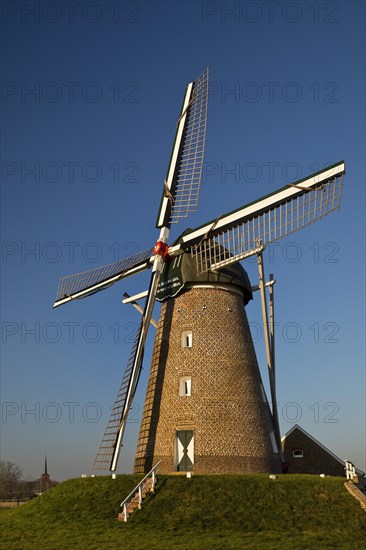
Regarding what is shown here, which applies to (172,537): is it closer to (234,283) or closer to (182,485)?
(182,485)

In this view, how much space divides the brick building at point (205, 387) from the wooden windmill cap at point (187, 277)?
0.14 feet

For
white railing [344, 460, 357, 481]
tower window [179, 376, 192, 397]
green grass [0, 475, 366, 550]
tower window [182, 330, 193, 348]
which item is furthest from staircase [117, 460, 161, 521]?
white railing [344, 460, 357, 481]

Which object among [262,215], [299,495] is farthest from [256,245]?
[299,495]

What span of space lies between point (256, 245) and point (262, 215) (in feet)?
4.37

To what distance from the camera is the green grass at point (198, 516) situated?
1714 centimetres

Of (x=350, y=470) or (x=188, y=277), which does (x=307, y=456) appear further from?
(x=188, y=277)

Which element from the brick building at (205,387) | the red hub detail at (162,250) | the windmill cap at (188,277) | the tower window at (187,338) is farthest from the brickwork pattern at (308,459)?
the red hub detail at (162,250)

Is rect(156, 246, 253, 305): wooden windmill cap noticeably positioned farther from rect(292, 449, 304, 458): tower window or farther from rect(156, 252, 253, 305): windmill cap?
rect(292, 449, 304, 458): tower window

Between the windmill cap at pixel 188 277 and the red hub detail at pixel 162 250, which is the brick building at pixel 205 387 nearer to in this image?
the windmill cap at pixel 188 277

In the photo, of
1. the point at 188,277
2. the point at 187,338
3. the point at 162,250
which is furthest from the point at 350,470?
the point at 162,250

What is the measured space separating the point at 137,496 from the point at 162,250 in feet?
34.8

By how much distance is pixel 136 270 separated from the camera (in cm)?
2717

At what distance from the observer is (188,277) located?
25.5 metres

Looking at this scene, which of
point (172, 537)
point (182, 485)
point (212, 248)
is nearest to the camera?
point (172, 537)
